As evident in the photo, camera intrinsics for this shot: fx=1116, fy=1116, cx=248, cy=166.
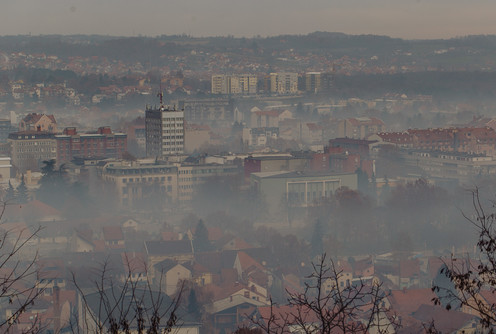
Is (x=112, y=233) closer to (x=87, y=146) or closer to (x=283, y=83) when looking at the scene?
(x=87, y=146)

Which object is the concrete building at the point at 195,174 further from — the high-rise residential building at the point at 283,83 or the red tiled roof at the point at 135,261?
the high-rise residential building at the point at 283,83

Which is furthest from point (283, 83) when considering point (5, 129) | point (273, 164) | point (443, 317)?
point (443, 317)

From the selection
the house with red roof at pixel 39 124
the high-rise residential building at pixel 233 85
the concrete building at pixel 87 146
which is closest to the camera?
the concrete building at pixel 87 146

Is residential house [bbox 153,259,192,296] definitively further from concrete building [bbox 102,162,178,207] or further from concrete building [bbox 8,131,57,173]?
concrete building [bbox 8,131,57,173]

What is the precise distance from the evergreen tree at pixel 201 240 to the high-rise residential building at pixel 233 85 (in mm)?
30467

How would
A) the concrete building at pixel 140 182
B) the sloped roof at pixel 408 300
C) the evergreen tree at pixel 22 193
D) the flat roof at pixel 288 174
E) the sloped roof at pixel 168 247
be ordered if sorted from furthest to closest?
the concrete building at pixel 140 182, the flat roof at pixel 288 174, the evergreen tree at pixel 22 193, the sloped roof at pixel 168 247, the sloped roof at pixel 408 300

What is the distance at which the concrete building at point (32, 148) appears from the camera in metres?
24.1

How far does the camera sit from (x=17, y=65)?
159ft

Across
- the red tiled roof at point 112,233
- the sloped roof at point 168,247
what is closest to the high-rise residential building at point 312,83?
the red tiled roof at point 112,233

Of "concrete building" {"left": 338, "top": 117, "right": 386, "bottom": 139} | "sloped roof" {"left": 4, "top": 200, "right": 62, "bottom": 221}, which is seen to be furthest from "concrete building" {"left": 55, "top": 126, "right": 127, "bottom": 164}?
"concrete building" {"left": 338, "top": 117, "right": 386, "bottom": 139}

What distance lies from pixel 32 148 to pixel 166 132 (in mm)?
2968

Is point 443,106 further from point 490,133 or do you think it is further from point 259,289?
point 259,289

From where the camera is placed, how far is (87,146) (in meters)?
24.2

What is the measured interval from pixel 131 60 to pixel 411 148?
103 ft
